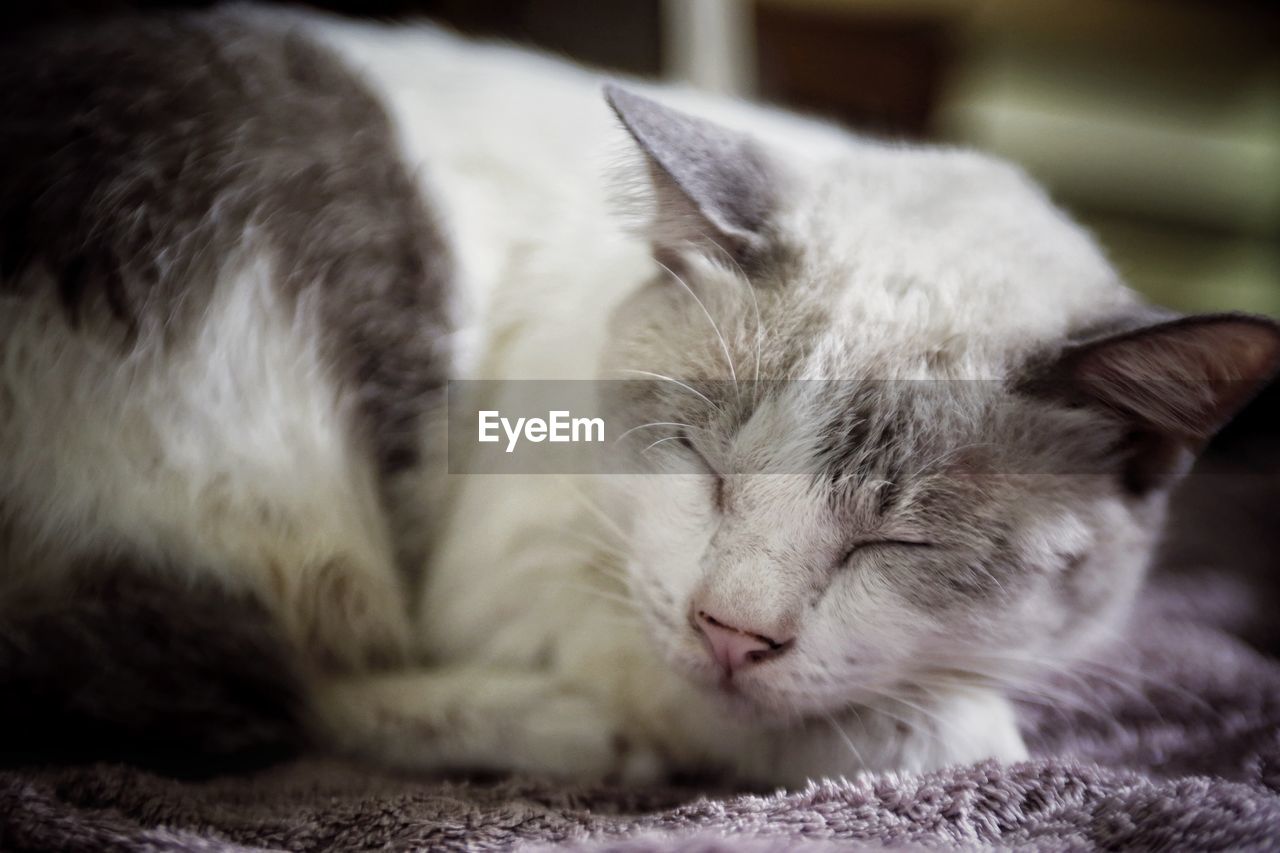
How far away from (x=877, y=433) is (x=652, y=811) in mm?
454

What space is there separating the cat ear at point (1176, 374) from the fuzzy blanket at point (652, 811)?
1.13ft

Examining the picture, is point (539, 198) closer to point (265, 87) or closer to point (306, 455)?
point (265, 87)

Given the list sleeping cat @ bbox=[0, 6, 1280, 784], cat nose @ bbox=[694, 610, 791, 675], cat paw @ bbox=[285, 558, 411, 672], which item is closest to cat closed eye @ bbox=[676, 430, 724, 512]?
sleeping cat @ bbox=[0, 6, 1280, 784]

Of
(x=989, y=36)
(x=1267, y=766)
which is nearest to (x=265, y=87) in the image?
(x=1267, y=766)

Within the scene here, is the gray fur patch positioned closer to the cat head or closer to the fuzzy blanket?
the cat head

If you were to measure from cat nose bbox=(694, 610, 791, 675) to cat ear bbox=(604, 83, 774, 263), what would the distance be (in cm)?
39

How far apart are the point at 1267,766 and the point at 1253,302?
2230 millimetres

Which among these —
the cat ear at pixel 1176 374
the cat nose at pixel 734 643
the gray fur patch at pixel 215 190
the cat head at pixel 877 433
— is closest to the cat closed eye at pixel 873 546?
the cat head at pixel 877 433

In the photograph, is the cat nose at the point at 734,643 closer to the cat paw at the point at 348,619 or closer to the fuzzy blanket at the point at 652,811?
the fuzzy blanket at the point at 652,811

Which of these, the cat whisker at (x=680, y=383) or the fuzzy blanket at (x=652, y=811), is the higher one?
the cat whisker at (x=680, y=383)

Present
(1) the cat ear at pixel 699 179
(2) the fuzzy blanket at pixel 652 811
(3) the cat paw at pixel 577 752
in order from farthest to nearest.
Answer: (3) the cat paw at pixel 577 752 → (1) the cat ear at pixel 699 179 → (2) the fuzzy blanket at pixel 652 811

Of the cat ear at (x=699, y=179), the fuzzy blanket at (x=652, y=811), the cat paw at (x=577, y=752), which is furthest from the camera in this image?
the cat paw at (x=577, y=752)

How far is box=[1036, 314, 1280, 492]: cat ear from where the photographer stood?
779 mm

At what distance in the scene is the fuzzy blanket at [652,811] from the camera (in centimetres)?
76
